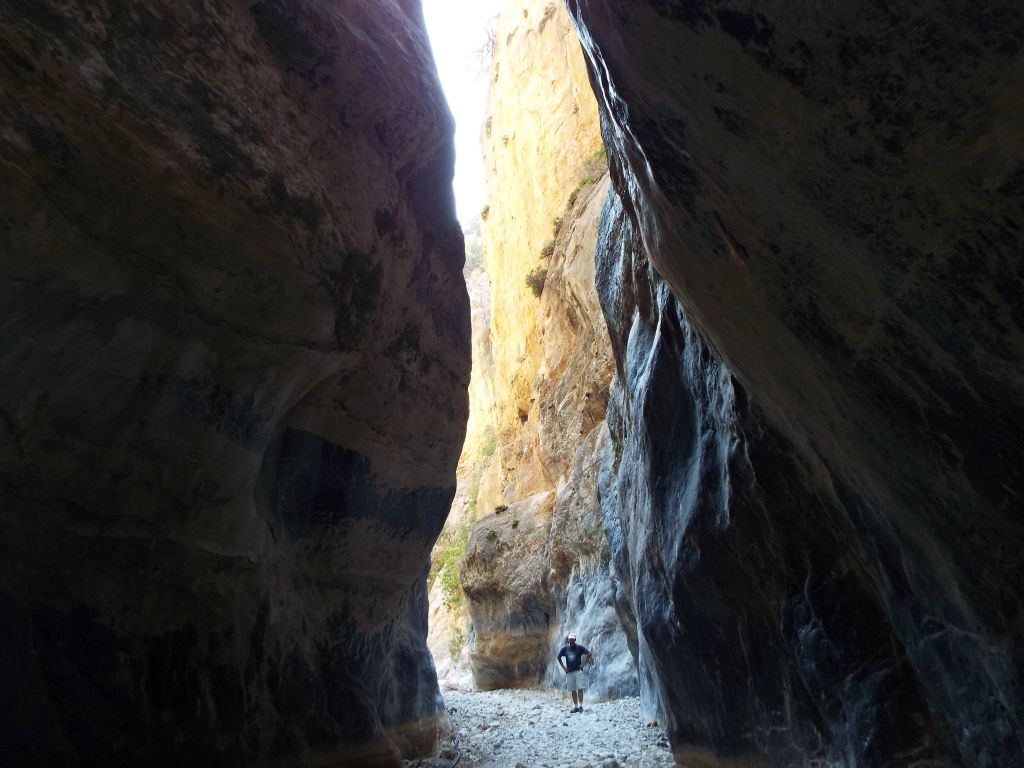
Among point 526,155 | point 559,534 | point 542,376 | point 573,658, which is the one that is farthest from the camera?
point 526,155

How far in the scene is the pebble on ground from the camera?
7320 mm

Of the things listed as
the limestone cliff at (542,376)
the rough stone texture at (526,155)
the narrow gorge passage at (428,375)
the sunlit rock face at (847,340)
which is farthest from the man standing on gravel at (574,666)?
the rough stone texture at (526,155)

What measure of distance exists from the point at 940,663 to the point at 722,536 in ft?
6.85

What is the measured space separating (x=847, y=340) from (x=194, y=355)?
3838mm

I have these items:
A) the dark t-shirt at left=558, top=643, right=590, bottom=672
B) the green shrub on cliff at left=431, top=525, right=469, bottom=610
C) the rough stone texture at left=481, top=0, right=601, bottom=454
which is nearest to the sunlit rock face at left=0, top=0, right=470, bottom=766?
the dark t-shirt at left=558, top=643, right=590, bottom=672

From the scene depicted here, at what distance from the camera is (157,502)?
4.70 metres

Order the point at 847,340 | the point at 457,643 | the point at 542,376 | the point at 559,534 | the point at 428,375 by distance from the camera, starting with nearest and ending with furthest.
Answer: the point at 847,340 < the point at 428,375 < the point at 559,534 < the point at 542,376 < the point at 457,643

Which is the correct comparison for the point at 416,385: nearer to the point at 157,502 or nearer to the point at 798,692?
the point at 157,502

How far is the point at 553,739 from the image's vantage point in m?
9.25

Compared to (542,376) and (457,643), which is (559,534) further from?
(457,643)

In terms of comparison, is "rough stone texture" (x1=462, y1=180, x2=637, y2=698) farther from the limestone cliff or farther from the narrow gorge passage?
the narrow gorge passage

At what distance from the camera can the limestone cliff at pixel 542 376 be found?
17391 millimetres

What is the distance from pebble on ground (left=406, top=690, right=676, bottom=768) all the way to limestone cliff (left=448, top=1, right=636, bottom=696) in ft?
6.30

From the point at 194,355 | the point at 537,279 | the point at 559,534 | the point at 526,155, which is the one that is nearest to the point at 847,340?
the point at 194,355
